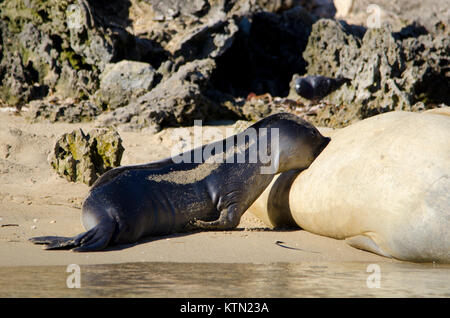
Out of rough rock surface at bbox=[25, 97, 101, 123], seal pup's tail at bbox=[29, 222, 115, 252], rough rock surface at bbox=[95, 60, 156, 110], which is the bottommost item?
seal pup's tail at bbox=[29, 222, 115, 252]

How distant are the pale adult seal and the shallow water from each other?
188mm

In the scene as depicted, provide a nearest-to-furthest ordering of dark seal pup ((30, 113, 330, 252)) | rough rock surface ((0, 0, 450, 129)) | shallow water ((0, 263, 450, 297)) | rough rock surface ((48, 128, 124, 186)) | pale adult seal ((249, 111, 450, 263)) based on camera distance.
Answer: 1. shallow water ((0, 263, 450, 297))
2. pale adult seal ((249, 111, 450, 263))
3. dark seal pup ((30, 113, 330, 252))
4. rough rock surface ((48, 128, 124, 186))
5. rough rock surface ((0, 0, 450, 129))

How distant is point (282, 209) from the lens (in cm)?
466

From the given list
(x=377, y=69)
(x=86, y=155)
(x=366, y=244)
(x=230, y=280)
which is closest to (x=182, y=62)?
(x=377, y=69)

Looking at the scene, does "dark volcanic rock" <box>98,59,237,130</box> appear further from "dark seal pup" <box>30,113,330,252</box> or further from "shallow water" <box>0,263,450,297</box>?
"shallow water" <box>0,263,450,297</box>

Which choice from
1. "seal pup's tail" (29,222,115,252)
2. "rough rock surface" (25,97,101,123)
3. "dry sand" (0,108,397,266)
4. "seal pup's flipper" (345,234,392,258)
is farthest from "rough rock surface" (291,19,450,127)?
"seal pup's tail" (29,222,115,252)

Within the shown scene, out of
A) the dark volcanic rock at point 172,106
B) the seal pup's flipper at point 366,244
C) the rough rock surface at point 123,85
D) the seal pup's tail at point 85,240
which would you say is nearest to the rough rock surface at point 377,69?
the dark volcanic rock at point 172,106

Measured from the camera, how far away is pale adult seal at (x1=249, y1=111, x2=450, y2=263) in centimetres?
353

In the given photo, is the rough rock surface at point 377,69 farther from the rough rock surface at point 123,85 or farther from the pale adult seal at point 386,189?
the pale adult seal at point 386,189

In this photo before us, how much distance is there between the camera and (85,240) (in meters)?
3.80

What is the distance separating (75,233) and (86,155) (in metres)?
1.70

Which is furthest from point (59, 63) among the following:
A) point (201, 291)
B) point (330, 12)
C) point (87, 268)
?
point (330, 12)

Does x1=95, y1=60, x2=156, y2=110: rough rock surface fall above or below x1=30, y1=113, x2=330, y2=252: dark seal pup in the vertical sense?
above

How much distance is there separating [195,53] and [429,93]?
3829 millimetres
